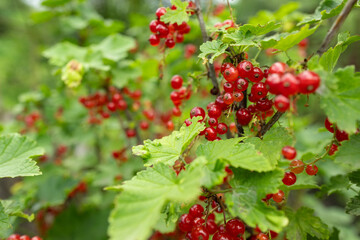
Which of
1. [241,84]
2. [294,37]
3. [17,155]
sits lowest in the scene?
[17,155]

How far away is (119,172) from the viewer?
2246mm

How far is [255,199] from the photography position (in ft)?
2.65

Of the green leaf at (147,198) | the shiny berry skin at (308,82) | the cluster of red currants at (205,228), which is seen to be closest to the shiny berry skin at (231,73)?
the shiny berry skin at (308,82)

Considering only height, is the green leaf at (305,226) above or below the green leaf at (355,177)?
below

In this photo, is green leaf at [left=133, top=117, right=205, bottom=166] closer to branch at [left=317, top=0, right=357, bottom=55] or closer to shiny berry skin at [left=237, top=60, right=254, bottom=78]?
shiny berry skin at [left=237, top=60, right=254, bottom=78]

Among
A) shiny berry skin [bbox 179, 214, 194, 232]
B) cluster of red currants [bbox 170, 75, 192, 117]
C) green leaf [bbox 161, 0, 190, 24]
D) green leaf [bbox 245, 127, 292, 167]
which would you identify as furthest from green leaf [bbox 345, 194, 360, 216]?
green leaf [bbox 161, 0, 190, 24]

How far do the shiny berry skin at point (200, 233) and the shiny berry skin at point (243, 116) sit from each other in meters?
0.40

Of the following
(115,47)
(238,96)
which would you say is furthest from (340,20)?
(115,47)

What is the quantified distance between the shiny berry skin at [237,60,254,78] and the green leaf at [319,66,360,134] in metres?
0.22

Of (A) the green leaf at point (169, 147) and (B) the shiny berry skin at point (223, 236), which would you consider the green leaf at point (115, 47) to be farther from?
(B) the shiny berry skin at point (223, 236)

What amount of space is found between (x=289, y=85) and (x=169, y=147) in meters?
0.46

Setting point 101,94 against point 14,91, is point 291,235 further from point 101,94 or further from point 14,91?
point 14,91

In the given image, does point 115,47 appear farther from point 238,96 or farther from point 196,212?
point 196,212

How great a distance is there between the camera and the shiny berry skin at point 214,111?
3.24 feet
